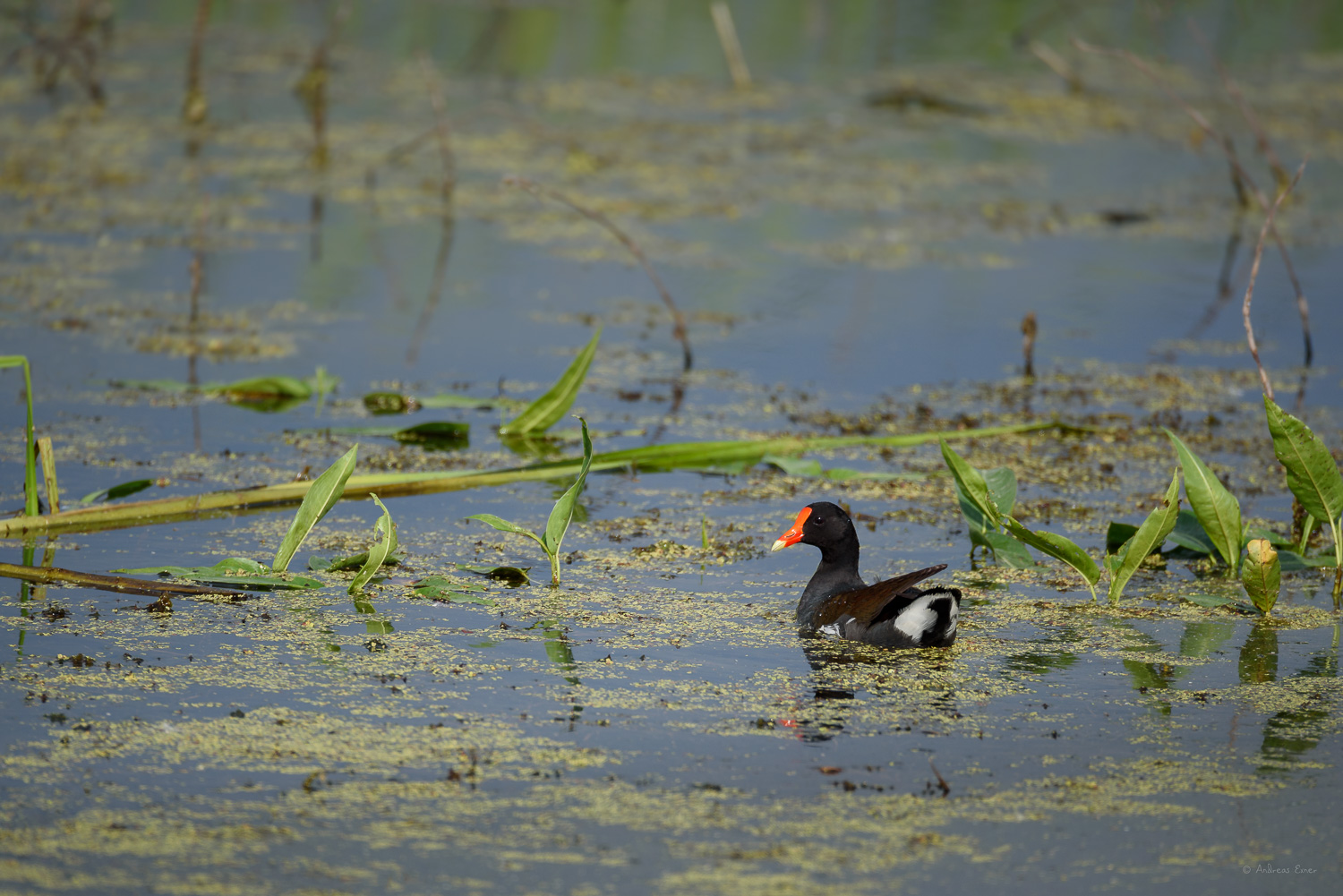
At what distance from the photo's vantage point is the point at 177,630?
161 inches

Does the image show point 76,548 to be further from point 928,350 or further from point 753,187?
point 753,187

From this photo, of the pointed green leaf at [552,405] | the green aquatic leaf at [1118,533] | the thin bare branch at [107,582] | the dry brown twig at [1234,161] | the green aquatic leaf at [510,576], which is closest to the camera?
the thin bare branch at [107,582]

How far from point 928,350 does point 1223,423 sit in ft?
6.08

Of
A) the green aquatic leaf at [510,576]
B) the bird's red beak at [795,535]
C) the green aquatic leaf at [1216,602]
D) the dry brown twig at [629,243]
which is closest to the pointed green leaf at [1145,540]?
the green aquatic leaf at [1216,602]

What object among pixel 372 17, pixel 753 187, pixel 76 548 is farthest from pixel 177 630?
pixel 372 17

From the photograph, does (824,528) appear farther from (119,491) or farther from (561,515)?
(119,491)

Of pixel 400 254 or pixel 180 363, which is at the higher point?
pixel 400 254

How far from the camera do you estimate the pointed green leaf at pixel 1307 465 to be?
458 centimetres

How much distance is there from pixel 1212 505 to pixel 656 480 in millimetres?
2199

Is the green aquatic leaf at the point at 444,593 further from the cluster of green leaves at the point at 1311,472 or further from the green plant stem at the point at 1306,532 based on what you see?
the green plant stem at the point at 1306,532

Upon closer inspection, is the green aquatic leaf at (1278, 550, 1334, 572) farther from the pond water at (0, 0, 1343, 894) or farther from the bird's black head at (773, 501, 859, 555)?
the bird's black head at (773, 501, 859, 555)

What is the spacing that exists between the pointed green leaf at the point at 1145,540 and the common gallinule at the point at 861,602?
0.65 metres

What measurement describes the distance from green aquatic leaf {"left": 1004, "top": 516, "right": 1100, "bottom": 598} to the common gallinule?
1.44ft

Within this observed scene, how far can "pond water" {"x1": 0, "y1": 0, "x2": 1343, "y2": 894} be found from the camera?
3111 millimetres
